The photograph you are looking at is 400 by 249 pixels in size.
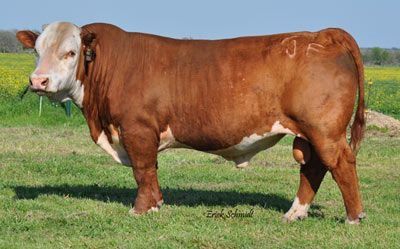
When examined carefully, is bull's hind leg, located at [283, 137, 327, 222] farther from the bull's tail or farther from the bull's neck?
the bull's neck

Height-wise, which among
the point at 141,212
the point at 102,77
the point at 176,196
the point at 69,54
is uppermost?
the point at 69,54

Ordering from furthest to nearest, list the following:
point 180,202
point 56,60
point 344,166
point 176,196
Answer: point 176,196 → point 180,202 → point 56,60 → point 344,166

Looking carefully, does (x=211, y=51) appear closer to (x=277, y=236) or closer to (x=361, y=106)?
(x=361, y=106)

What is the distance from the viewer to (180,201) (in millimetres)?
9008

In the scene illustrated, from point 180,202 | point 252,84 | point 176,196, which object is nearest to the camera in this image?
point 252,84

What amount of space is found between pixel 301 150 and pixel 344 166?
558 millimetres

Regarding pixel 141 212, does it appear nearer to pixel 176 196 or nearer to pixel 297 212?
pixel 176 196

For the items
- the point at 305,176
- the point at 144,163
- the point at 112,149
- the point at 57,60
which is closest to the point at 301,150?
the point at 305,176

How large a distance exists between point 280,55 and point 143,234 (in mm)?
2304

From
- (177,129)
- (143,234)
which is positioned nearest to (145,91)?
(177,129)

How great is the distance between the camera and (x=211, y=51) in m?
8.00

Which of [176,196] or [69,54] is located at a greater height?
[69,54]

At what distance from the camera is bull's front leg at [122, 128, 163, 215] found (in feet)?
25.8

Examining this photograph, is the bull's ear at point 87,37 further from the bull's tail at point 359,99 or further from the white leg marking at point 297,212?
the white leg marking at point 297,212
